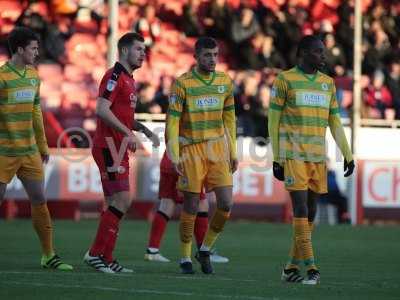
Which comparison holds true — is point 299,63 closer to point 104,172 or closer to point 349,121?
point 104,172

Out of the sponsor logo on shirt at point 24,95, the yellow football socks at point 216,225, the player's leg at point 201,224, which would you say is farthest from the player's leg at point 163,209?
the sponsor logo on shirt at point 24,95

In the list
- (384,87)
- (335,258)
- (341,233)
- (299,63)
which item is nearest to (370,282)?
(299,63)

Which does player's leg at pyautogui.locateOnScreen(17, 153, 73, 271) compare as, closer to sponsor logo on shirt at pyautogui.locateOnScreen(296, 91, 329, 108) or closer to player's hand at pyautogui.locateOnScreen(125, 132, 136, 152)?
player's hand at pyautogui.locateOnScreen(125, 132, 136, 152)

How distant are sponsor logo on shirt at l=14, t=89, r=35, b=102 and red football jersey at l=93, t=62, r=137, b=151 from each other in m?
0.64

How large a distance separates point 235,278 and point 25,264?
7.67 feet

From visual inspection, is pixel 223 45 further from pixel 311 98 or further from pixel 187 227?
pixel 311 98

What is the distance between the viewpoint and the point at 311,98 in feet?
33.0

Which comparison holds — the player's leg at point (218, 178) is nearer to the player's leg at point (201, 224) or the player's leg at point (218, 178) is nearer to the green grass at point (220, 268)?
the green grass at point (220, 268)

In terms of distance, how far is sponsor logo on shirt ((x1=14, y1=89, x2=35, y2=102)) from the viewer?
426 inches

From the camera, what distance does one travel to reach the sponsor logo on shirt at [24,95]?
1083 centimetres

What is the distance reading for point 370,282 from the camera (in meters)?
10.3

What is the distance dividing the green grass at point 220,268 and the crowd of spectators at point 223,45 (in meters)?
3.82

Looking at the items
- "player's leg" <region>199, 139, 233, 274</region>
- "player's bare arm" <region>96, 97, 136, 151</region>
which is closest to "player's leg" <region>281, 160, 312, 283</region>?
"player's leg" <region>199, 139, 233, 274</region>

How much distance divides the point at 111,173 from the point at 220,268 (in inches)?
64.7
